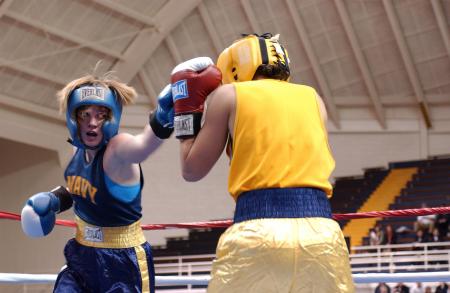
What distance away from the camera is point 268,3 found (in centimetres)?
1573

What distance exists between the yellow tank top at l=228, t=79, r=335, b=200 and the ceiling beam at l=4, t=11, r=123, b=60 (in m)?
12.0

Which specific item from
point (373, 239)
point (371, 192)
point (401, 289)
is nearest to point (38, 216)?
point (401, 289)

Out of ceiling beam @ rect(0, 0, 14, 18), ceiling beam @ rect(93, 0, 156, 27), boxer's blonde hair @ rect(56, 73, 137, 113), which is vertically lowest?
boxer's blonde hair @ rect(56, 73, 137, 113)

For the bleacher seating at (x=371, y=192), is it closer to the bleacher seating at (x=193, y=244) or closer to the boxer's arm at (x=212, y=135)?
the bleacher seating at (x=193, y=244)

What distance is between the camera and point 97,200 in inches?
140

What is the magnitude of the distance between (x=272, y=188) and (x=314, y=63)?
540 inches

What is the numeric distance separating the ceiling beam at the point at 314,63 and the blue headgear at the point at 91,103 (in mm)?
12042

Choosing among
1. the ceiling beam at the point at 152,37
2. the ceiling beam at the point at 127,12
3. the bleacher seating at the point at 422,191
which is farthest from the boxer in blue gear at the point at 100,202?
the ceiling beam at the point at 152,37

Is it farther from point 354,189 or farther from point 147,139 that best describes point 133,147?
point 354,189

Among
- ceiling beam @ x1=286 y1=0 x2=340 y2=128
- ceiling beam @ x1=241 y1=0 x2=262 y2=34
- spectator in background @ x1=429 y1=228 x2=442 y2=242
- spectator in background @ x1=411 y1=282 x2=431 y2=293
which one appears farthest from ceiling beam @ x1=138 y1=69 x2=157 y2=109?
spectator in background @ x1=411 y1=282 x2=431 y2=293

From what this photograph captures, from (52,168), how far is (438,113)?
721 cm

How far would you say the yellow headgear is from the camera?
103 inches

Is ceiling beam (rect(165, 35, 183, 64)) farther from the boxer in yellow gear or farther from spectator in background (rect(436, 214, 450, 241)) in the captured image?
the boxer in yellow gear

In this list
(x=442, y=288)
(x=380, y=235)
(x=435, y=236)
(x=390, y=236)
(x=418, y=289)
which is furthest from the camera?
(x=380, y=235)
